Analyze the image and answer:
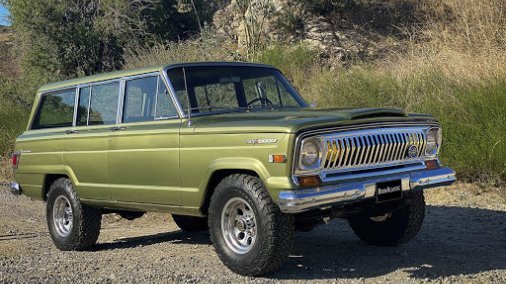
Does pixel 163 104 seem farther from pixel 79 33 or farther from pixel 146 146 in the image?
pixel 79 33

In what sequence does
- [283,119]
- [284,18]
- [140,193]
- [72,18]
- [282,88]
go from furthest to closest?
[72,18] → [284,18] → [282,88] → [140,193] → [283,119]

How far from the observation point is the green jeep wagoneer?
4883 millimetres

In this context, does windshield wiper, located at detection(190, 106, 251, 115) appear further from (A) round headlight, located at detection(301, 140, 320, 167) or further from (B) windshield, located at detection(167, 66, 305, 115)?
(A) round headlight, located at detection(301, 140, 320, 167)

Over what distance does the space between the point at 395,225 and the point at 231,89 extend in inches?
82.7

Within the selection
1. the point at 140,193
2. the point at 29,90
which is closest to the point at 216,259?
the point at 140,193

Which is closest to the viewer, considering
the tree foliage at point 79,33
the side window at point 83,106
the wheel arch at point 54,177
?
the wheel arch at point 54,177

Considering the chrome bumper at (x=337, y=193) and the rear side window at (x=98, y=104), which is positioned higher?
the rear side window at (x=98, y=104)

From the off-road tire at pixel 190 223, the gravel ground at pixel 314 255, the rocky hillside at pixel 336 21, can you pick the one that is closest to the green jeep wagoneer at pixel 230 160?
the gravel ground at pixel 314 255

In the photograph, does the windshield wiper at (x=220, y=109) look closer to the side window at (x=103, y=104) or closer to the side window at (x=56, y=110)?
the side window at (x=103, y=104)

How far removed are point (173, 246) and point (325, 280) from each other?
2.42 m

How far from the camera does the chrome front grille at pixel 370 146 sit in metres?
4.92

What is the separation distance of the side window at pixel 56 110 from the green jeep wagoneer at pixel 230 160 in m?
0.03

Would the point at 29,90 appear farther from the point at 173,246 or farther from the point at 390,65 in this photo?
the point at 173,246

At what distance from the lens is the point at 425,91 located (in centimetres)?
1109
